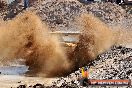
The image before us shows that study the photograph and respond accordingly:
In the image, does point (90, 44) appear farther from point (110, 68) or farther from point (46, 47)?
point (110, 68)

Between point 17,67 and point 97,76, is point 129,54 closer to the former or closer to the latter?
point 97,76

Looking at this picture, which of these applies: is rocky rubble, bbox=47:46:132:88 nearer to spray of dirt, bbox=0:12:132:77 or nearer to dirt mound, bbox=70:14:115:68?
dirt mound, bbox=70:14:115:68

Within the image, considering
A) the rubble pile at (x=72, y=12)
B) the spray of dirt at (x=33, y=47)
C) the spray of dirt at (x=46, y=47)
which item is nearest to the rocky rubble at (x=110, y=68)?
the spray of dirt at (x=46, y=47)

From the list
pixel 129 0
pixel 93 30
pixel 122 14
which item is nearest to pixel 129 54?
pixel 93 30

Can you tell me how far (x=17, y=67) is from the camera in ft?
94.9

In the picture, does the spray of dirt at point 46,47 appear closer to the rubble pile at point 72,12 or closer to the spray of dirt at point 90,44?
the spray of dirt at point 90,44

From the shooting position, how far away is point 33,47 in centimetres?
2927

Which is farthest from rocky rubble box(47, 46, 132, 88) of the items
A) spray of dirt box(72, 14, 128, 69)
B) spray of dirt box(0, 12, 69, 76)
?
spray of dirt box(0, 12, 69, 76)

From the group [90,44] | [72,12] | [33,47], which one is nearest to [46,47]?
[33,47]

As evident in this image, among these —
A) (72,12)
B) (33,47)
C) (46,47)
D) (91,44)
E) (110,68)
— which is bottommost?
(72,12)

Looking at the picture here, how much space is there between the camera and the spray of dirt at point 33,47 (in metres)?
27.6

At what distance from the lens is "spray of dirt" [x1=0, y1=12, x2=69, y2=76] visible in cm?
2759

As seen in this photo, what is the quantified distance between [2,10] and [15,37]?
1443 inches

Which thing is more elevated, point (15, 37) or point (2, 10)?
point (15, 37)
